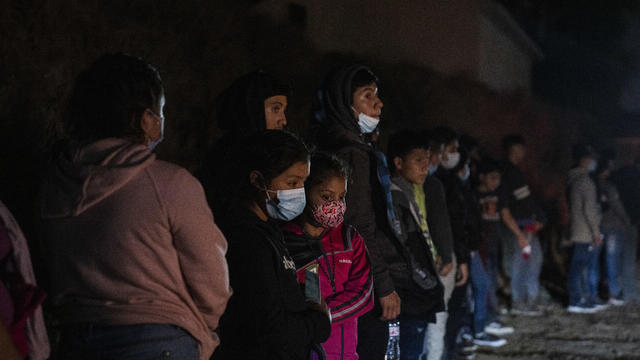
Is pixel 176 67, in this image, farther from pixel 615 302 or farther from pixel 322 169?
pixel 615 302

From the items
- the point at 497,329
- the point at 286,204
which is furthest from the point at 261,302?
the point at 497,329

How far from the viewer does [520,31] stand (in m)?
26.7

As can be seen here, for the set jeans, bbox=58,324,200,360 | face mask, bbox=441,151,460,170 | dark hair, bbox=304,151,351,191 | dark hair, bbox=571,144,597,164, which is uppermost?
dark hair, bbox=571,144,597,164

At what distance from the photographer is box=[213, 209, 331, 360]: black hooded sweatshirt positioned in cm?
237

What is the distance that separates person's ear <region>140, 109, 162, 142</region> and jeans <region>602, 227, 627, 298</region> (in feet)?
27.4

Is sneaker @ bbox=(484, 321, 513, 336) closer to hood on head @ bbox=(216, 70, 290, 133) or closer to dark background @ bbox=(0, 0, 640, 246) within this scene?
dark background @ bbox=(0, 0, 640, 246)

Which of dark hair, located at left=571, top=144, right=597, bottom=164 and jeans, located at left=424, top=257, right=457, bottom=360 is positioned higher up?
dark hair, located at left=571, top=144, right=597, bottom=164

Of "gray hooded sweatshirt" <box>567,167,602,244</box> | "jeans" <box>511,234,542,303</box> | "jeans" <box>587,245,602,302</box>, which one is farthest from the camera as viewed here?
"jeans" <box>587,245,602,302</box>

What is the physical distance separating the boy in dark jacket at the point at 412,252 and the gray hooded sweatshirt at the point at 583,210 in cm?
422

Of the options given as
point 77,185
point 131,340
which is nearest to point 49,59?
point 77,185

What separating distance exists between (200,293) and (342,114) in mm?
1956

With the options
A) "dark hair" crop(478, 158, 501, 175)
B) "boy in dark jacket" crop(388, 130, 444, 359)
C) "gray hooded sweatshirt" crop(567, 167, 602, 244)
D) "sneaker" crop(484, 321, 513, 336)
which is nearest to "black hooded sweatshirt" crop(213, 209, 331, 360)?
"boy in dark jacket" crop(388, 130, 444, 359)

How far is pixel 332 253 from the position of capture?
3223 millimetres

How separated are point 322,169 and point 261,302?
100 centimetres
